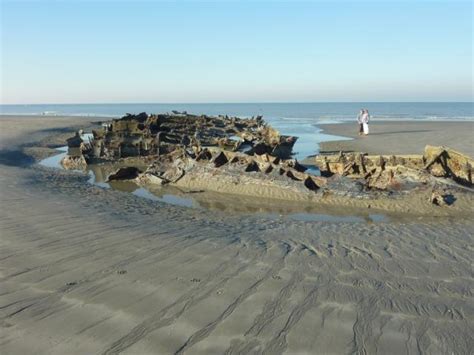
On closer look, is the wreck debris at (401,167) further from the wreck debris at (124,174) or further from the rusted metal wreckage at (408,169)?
the wreck debris at (124,174)

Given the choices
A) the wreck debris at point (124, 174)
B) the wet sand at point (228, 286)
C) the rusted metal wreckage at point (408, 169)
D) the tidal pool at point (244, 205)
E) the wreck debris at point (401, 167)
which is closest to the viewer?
the wet sand at point (228, 286)

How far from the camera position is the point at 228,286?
15.3ft

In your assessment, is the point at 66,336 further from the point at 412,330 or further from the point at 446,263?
the point at 446,263

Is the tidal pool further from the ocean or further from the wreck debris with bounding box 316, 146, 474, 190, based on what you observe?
the ocean

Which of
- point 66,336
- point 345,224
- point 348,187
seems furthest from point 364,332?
point 348,187

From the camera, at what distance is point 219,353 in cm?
337

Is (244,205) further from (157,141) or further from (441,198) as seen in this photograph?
(157,141)

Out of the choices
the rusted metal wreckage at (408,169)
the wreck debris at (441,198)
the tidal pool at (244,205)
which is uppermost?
the rusted metal wreckage at (408,169)

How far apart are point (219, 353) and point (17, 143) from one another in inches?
926

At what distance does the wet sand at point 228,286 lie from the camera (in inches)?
141

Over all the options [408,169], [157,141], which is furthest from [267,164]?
[157,141]

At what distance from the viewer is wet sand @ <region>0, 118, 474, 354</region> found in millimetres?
3574

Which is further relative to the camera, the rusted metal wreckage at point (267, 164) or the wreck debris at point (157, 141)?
the wreck debris at point (157, 141)

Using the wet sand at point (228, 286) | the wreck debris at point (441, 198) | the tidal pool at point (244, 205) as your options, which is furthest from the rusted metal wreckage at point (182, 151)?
the wet sand at point (228, 286)
